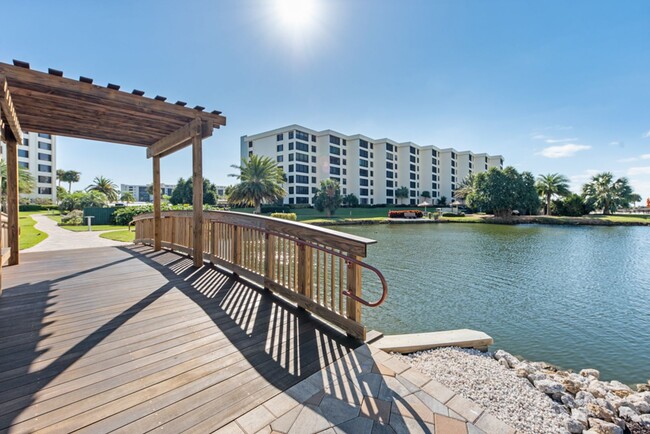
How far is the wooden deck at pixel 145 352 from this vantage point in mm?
1797

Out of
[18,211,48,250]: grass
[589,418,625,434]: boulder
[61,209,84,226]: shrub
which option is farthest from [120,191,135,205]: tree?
[589,418,625,434]: boulder

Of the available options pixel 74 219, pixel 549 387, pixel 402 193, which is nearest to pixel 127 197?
pixel 74 219

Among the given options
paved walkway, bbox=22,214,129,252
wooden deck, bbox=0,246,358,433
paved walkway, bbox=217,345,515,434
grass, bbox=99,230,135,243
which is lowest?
paved walkway, bbox=217,345,515,434

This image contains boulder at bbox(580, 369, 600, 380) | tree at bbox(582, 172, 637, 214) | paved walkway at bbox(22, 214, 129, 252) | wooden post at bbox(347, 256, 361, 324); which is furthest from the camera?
tree at bbox(582, 172, 637, 214)

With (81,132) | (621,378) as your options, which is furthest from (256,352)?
(81,132)

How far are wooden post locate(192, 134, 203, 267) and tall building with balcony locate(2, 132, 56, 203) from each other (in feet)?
196

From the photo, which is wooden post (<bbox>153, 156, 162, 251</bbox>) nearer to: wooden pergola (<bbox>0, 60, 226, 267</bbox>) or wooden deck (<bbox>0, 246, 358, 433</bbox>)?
wooden pergola (<bbox>0, 60, 226, 267</bbox>)

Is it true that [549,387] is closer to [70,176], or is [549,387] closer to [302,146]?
[302,146]

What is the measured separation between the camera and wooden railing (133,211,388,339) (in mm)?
2879

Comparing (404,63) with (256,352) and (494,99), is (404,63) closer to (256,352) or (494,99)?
(494,99)

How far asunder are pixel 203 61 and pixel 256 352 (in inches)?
450

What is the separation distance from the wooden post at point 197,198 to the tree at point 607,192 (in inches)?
2086

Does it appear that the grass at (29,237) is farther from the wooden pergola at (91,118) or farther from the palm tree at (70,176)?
the palm tree at (70,176)

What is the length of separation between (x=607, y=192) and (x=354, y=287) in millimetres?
55454
